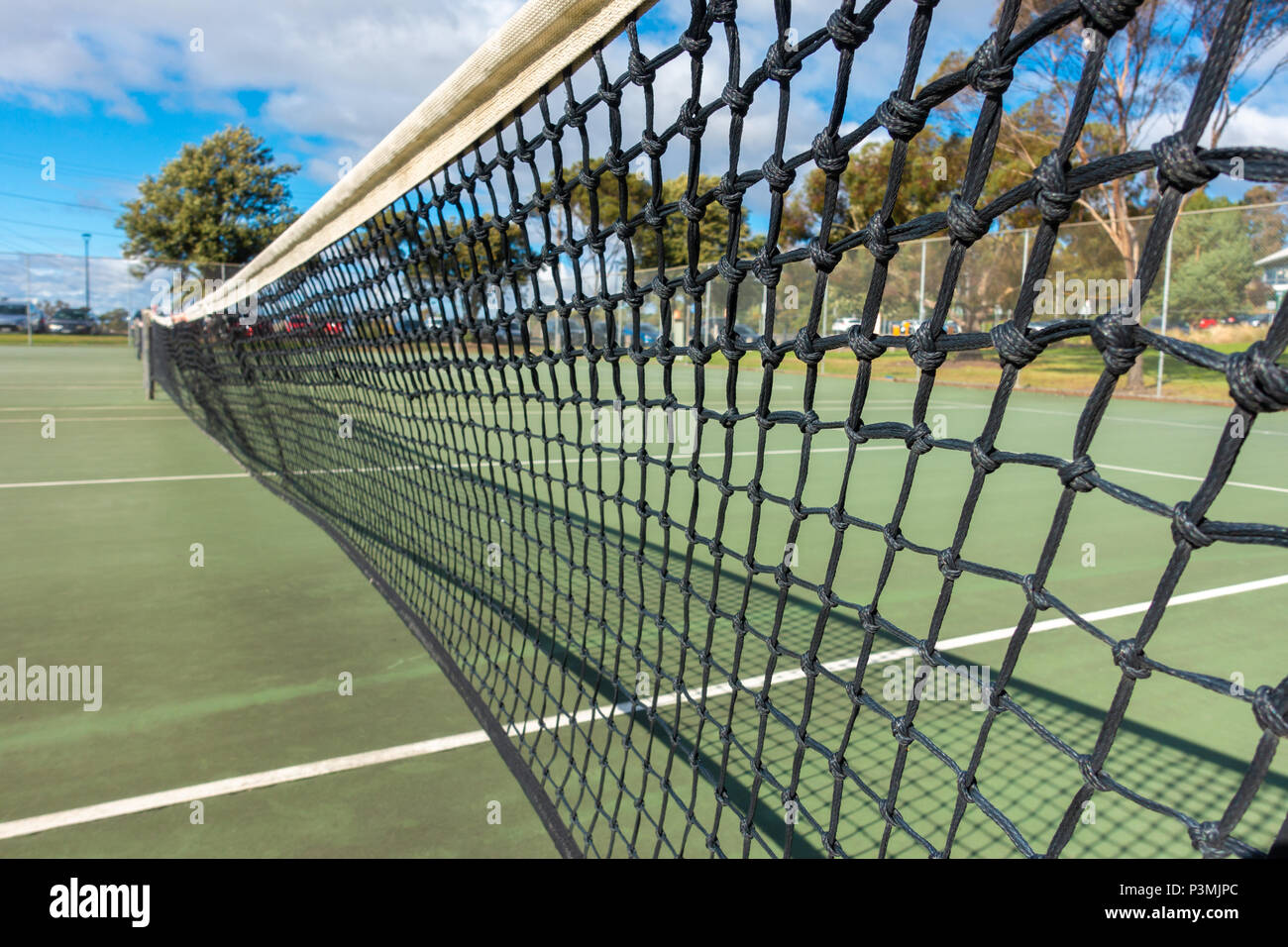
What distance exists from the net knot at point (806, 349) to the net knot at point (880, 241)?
0.20 metres

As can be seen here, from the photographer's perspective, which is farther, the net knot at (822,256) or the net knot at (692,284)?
the net knot at (692,284)

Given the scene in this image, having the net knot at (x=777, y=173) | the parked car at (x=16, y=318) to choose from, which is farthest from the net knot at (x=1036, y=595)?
the parked car at (x=16, y=318)

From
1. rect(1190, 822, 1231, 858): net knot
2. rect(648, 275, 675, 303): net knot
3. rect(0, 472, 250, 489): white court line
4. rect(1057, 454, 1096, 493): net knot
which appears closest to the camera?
rect(1190, 822, 1231, 858): net knot

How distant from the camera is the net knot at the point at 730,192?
142 centimetres

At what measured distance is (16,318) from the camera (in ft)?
105

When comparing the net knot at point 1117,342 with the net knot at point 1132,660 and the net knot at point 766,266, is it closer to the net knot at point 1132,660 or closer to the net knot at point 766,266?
the net knot at point 1132,660

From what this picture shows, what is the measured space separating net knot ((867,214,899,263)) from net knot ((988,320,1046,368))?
228mm

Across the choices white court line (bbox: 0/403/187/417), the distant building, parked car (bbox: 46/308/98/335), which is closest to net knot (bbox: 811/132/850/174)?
white court line (bbox: 0/403/187/417)

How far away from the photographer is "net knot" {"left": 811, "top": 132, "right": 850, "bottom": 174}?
1220 mm

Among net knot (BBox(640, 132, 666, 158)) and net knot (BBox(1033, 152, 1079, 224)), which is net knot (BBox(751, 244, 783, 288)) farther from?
net knot (BBox(1033, 152, 1079, 224))

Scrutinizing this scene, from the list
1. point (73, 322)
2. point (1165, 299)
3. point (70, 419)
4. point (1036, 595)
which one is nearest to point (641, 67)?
point (1036, 595)
